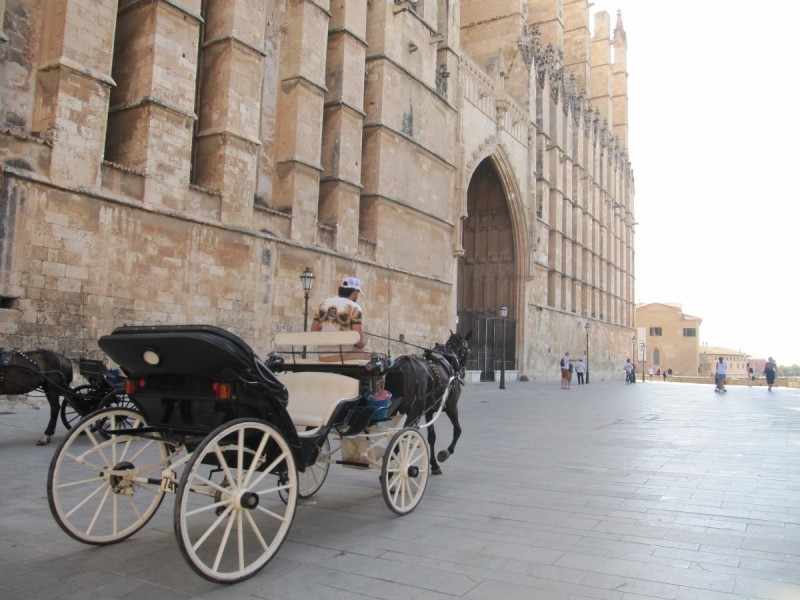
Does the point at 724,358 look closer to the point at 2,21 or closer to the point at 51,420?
the point at 2,21

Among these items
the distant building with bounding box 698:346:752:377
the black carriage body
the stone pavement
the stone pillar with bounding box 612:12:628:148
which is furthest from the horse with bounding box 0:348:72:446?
the distant building with bounding box 698:346:752:377

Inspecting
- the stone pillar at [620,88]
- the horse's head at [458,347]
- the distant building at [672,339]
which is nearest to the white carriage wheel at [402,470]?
the horse's head at [458,347]

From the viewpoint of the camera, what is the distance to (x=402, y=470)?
4613 mm

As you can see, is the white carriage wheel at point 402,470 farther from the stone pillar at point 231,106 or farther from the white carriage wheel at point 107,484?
the stone pillar at point 231,106

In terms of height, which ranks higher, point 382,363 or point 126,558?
point 382,363

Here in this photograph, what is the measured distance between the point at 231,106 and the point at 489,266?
20.1 m

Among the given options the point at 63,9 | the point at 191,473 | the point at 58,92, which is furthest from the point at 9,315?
the point at 191,473

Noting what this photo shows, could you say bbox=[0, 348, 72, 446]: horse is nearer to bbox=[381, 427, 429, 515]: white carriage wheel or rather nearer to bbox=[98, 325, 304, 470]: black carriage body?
bbox=[98, 325, 304, 470]: black carriage body

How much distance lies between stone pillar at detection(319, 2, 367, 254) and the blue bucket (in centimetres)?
1376

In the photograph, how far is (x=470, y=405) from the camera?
15.4 m

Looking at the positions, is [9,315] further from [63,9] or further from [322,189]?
[322,189]

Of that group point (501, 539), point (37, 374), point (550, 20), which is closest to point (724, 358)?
point (550, 20)

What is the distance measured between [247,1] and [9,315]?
379 inches

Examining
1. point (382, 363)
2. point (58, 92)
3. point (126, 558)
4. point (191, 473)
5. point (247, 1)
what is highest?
point (247, 1)
